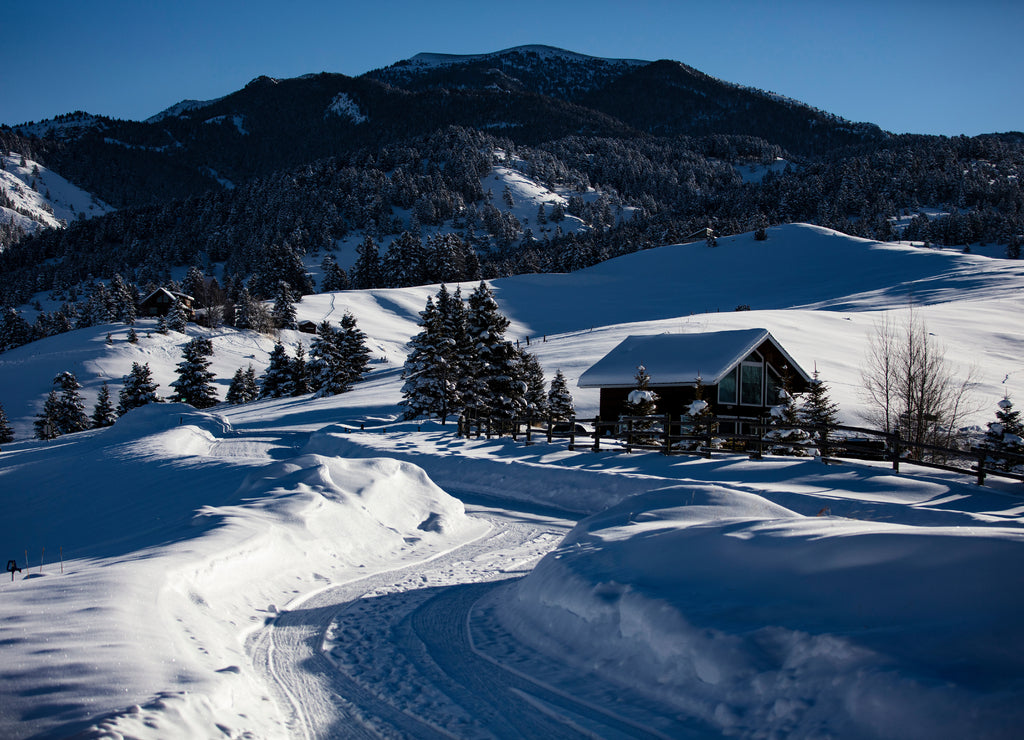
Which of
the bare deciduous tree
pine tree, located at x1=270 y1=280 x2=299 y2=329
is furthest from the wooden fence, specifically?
pine tree, located at x1=270 y1=280 x2=299 y2=329

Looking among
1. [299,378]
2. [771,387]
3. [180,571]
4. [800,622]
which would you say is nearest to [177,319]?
[299,378]

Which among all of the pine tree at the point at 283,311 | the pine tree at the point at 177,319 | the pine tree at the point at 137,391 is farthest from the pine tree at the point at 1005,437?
the pine tree at the point at 177,319

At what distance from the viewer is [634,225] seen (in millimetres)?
144750

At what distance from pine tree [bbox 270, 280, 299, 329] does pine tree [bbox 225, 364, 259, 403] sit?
2032 centimetres


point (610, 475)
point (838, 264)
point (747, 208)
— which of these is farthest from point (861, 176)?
point (610, 475)

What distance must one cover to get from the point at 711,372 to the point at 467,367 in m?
12.8

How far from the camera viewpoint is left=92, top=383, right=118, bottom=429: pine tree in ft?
174

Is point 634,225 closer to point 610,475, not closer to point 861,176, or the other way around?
point 861,176

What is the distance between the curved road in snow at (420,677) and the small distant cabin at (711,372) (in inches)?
795

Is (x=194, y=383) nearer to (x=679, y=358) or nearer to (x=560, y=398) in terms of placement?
(x=560, y=398)

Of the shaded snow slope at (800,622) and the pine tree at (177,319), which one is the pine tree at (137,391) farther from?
the shaded snow slope at (800,622)

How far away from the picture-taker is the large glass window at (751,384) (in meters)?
28.1

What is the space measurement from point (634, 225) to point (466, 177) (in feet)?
180

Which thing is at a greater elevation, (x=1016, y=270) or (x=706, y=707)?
(x=1016, y=270)
